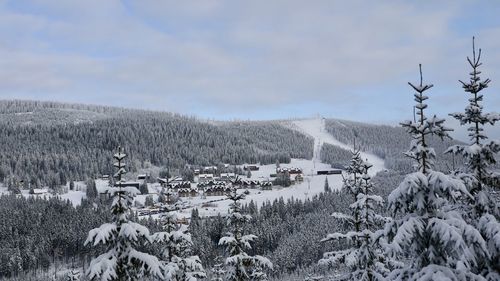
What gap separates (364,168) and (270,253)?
122 m

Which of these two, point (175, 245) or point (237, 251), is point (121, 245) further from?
point (237, 251)

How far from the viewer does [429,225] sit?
12.2 m

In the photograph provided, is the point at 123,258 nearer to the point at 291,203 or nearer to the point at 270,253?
the point at 270,253

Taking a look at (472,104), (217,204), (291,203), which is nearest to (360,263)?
(472,104)

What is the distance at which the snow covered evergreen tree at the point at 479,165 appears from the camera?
13.6 meters

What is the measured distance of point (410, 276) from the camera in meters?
12.7

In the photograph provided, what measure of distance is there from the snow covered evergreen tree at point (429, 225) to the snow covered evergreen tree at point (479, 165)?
2.66 feet

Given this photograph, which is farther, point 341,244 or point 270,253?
point 270,253

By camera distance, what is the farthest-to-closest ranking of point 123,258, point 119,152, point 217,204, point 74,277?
point 217,204
point 74,277
point 119,152
point 123,258

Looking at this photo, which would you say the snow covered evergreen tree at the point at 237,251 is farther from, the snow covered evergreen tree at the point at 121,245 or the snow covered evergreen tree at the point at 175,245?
the snow covered evergreen tree at the point at 121,245

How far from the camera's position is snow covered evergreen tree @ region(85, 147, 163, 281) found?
15500 mm

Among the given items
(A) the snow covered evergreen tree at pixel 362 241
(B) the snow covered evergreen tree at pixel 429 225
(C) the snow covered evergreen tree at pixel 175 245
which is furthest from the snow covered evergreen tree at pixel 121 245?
(B) the snow covered evergreen tree at pixel 429 225

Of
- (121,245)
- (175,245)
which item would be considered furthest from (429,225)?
(175,245)

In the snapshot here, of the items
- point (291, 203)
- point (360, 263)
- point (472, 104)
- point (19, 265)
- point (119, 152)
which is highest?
point (472, 104)
